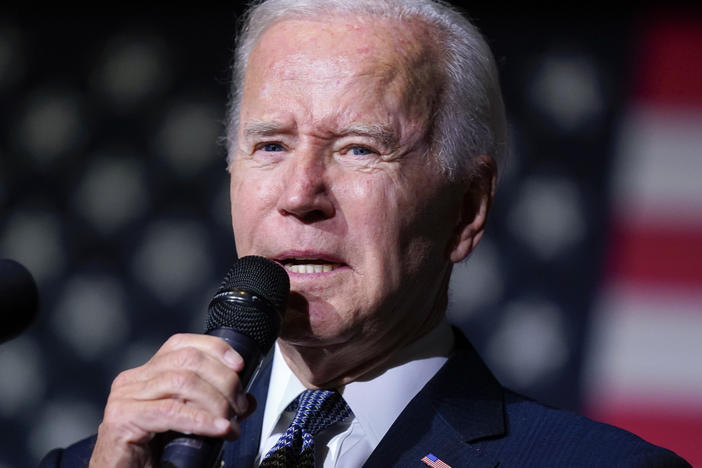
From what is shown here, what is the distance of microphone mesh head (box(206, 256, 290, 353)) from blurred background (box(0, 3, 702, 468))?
1.27m

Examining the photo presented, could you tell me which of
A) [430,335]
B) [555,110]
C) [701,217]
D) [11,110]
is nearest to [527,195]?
[555,110]

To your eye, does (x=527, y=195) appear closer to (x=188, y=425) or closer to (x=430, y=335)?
(x=430, y=335)

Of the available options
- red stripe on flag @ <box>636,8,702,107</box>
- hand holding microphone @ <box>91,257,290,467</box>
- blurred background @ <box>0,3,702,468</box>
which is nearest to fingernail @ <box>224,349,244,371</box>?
hand holding microphone @ <box>91,257,290,467</box>

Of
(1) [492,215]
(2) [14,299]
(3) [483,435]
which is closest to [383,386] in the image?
(3) [483,435]

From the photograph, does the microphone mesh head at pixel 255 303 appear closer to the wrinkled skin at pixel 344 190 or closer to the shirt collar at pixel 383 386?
the wrinkled skin at pixel 344 190

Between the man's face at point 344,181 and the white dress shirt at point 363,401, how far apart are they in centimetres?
4

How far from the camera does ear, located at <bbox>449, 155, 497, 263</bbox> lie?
1474 mm

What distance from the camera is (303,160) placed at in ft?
4.23

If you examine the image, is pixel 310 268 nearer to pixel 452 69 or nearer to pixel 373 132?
pixel 373 132

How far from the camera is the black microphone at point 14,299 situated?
1009 millimetres

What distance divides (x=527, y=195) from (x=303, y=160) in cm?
121

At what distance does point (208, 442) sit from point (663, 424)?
1.65 m

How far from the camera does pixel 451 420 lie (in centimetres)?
137

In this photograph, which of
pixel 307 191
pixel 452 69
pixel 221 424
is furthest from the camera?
pixel 452 69
